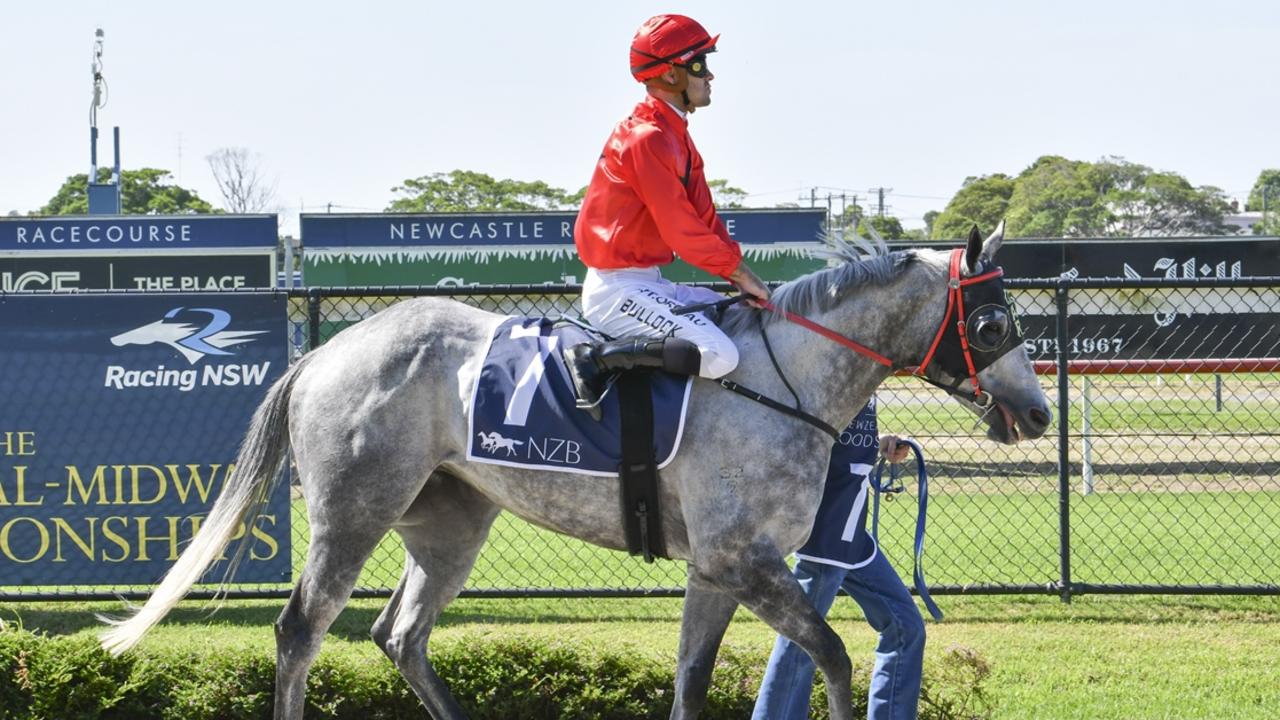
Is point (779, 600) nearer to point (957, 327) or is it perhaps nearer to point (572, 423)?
point (572, 423)

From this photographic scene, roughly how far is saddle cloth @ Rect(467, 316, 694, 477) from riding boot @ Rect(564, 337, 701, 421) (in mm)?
56

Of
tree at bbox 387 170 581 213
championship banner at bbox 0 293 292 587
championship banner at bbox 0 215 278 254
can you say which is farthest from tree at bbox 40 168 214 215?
championship banner at bbox 0 293 292 587

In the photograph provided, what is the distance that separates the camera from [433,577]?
496 centimetres

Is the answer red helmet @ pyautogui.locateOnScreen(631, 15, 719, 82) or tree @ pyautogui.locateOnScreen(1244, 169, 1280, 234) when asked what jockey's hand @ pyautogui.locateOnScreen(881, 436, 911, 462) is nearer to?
red helmet @ pyautogui.locateOnScreen(631, 15, 719, 82)

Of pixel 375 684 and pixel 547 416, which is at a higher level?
pixel 547 416

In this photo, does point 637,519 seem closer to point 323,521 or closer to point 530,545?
point 323,521

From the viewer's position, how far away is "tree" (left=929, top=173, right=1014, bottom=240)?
267 ft

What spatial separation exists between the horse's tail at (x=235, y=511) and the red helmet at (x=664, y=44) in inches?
62.8

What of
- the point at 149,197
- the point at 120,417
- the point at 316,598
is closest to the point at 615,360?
the point at 316,598

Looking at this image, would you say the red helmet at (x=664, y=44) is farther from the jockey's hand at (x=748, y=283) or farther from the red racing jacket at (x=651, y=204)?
the jockey's hand at (x=748, y=283)

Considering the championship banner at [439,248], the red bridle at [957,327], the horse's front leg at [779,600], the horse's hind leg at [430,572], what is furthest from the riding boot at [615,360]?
the championship banner at [439,248]

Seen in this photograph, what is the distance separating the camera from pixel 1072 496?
11734 mm

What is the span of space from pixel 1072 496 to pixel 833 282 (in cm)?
803

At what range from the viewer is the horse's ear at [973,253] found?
4.21 metres
